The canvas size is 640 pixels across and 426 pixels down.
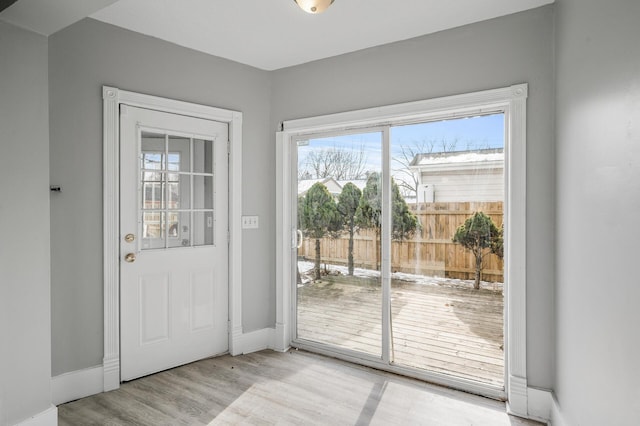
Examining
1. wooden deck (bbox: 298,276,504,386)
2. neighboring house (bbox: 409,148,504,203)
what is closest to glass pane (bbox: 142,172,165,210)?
wooden deck (bbox: 298,276,504,386)

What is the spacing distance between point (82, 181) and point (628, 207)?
9.81 feet

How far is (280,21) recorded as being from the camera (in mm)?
2664

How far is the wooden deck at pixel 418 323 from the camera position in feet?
9.02

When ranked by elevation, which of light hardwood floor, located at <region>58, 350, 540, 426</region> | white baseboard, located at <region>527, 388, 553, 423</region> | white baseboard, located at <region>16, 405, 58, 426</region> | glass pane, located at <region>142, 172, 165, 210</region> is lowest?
light hardwood floor, located at <region>58, 350, 540, 426</region>

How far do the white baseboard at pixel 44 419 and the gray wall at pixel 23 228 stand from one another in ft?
0.08

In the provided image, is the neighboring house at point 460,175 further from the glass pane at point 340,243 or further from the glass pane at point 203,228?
the glass pane at point 203,228

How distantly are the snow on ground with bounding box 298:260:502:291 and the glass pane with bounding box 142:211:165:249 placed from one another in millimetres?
1250

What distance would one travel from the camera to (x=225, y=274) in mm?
3408

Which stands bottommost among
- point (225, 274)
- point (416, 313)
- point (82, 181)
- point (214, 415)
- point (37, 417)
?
point (214, 415)

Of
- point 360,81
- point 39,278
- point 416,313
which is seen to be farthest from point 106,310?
point 360,81

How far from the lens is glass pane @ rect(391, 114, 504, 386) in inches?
107

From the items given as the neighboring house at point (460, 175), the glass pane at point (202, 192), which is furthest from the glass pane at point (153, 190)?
the neighboring house at point (460, 175)

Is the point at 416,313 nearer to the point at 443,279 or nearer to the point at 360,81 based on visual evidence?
the point at 443,279

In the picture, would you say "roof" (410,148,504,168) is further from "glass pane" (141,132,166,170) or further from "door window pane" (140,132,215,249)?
"glass pane" (141,132,166,170)
